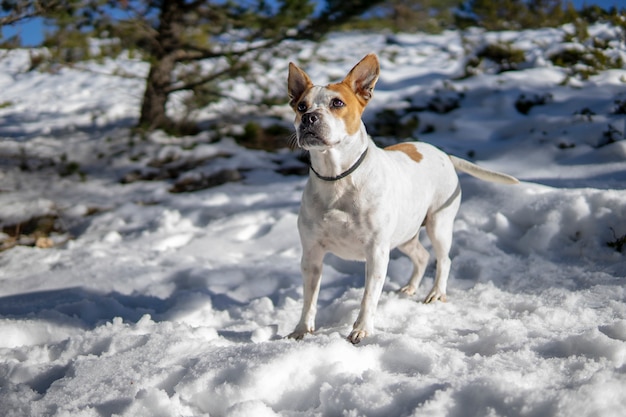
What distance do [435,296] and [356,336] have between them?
37.9 inches

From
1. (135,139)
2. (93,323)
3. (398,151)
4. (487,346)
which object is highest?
(398,151)

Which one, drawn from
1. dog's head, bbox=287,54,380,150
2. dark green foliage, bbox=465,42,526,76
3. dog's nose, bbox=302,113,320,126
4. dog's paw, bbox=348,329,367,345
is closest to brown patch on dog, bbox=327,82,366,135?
dog's head, bbox=287,54,380,150

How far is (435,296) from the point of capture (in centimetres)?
349

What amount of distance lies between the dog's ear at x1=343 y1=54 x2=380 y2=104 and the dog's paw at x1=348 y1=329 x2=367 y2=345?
1.24m

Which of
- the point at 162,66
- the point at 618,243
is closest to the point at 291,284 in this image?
the point at 618,243

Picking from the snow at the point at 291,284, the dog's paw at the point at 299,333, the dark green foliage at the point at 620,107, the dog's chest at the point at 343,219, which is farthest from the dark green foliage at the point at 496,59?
the dog's paw at the point at 299,333

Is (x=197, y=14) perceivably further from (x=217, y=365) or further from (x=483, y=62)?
(x=217, y=365)

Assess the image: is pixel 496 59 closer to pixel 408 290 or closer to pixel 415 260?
pixel 415 260

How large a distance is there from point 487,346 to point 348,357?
0.67 meters

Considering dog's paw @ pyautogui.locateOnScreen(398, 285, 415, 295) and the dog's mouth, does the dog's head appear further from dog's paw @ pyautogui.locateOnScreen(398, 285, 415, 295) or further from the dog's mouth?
dog's paw @ pyautogui.locateOnScreen(398, 285, 415, 295)

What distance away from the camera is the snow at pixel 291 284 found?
213cm

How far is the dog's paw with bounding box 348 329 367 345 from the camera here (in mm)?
2683

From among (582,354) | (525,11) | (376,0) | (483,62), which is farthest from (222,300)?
(525,11)

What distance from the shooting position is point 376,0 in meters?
6.70
